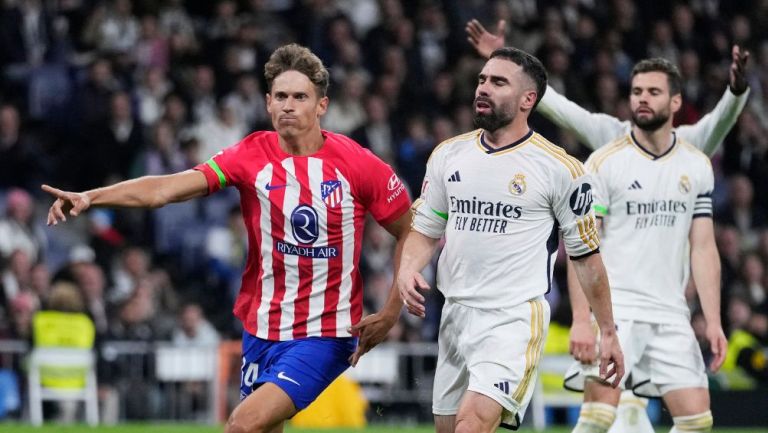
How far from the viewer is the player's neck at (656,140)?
29.5ft

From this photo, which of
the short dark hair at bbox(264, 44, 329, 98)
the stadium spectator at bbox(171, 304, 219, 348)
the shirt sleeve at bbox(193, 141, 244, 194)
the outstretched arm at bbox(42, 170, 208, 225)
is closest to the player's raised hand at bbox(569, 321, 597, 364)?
the short dark hair at bbox(264, 44, 329, 98)

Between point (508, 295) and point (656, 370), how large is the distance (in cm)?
197

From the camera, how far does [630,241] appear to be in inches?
348

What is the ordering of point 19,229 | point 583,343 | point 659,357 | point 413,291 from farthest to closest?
point 19,229 < point 659,357 < point 583,343 < point 413,291

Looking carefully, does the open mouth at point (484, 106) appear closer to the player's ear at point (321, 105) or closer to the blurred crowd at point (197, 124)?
the player's ear at point (321, 105)

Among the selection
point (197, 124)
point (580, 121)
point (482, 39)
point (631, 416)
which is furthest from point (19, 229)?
point (631, 416)

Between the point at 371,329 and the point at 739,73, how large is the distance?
3.08m

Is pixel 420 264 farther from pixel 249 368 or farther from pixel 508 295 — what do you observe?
pixel 249 368

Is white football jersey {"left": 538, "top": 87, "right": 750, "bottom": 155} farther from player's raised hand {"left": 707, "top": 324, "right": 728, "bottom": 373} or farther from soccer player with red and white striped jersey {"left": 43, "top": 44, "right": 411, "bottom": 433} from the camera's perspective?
soccer player with red and white striped jersey {"left": 43, "top": 44, "right": 411, "bottom": 433}

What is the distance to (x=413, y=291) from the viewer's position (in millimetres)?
6941

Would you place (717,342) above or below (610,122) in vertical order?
below

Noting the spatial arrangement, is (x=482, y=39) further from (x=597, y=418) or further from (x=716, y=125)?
(x=597, y=418)

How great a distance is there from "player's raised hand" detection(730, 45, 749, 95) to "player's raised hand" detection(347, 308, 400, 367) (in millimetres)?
2867

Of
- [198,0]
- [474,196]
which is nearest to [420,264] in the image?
[474,196]
